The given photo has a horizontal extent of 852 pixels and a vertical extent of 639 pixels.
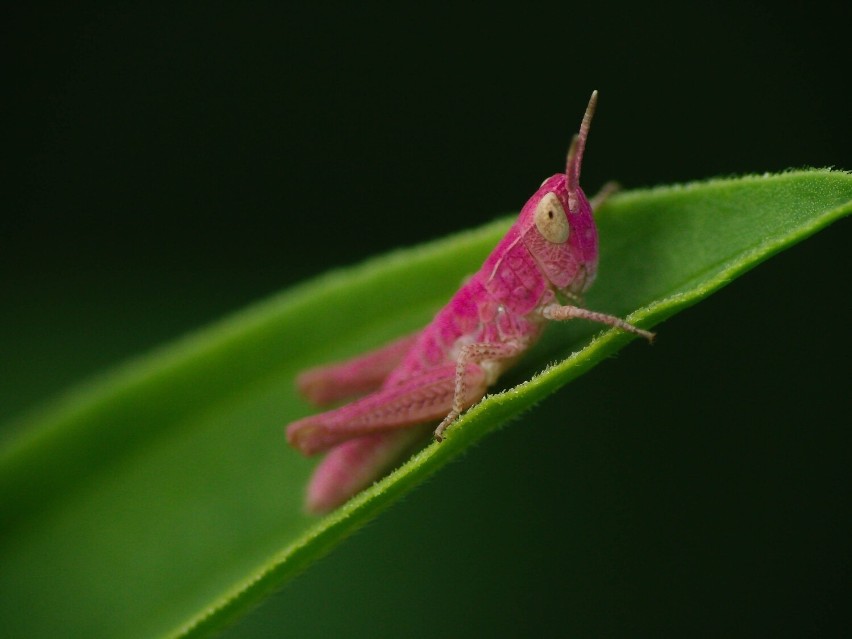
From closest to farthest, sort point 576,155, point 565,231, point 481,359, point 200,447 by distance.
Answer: point 576,155, point 565,231, point 481,359, point 200,447

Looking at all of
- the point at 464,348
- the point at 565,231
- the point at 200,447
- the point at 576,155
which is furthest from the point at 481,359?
the point at 200,447

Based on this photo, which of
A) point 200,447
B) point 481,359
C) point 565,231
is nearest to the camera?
point 565,231

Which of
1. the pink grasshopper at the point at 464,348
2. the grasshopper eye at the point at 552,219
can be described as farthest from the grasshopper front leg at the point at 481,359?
the grasshopper eye at the point at 552,219

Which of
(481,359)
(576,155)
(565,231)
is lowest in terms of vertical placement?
(481,359)

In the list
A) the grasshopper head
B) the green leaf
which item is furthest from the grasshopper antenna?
the green leaf

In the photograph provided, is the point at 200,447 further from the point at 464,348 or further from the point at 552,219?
the point at 552,219

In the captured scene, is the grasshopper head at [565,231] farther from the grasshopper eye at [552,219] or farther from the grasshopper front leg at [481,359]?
the grasshopper front leg at [481,359]

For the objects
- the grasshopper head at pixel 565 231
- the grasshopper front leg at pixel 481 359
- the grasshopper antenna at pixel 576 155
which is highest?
the grasshopper antenna at pixel 576 155

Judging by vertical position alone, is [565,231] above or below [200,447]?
below
